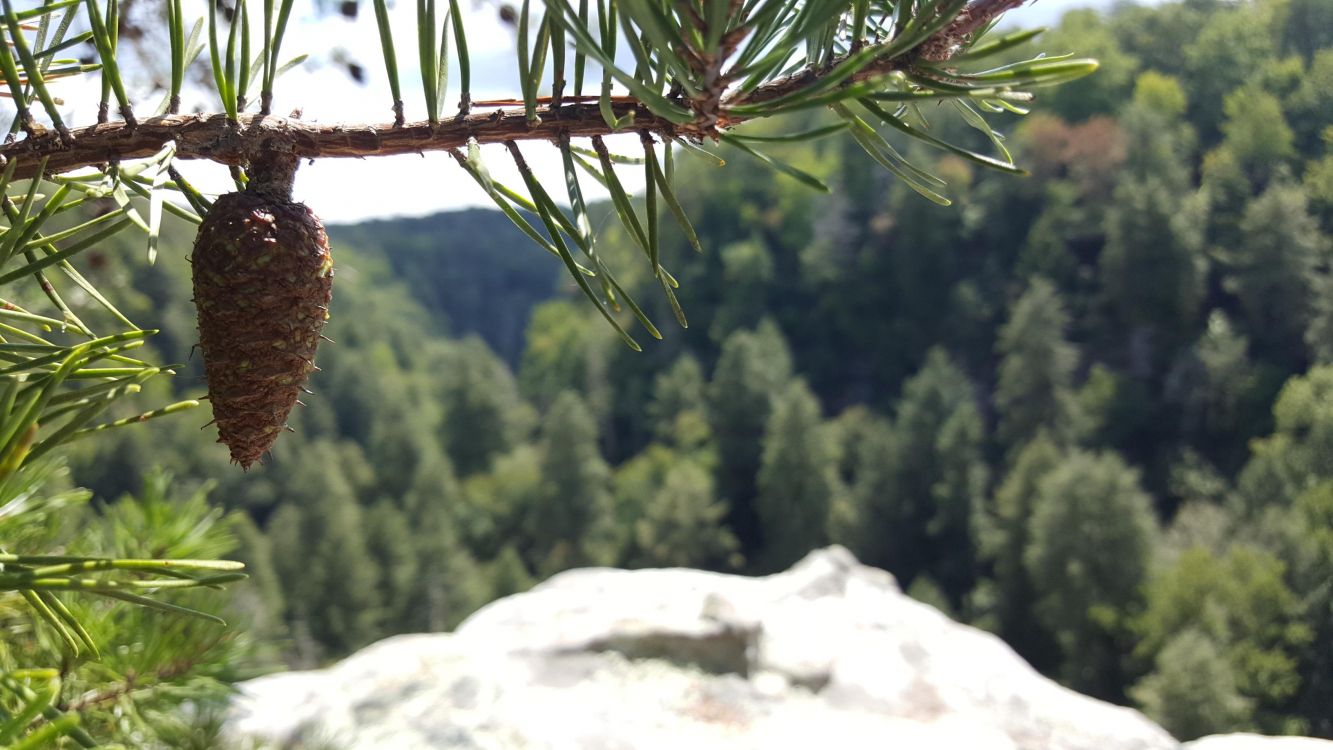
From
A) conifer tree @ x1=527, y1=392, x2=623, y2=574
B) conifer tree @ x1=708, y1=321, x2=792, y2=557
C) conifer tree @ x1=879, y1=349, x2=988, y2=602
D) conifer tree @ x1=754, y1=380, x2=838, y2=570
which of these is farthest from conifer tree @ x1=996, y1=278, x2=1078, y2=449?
conifer tree @ x1=527, y1=392, x2=623, y2=574

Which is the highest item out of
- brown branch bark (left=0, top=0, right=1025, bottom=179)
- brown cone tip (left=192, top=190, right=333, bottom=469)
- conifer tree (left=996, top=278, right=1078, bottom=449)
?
brown branch bark (left=0, top=0, right=1025, bottom=179)

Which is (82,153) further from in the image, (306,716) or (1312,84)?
(1312,84)

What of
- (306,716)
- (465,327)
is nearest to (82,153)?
(306,716)

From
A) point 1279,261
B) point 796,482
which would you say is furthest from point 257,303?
point 796,482

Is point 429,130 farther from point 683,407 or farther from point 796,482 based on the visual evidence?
point 683,407

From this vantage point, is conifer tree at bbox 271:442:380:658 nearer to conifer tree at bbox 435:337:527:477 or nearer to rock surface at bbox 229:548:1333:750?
conifer tree at bbox 435:337:527:477

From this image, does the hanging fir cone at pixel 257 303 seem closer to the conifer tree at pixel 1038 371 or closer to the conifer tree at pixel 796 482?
the conifer tree at pixel 1038 371
